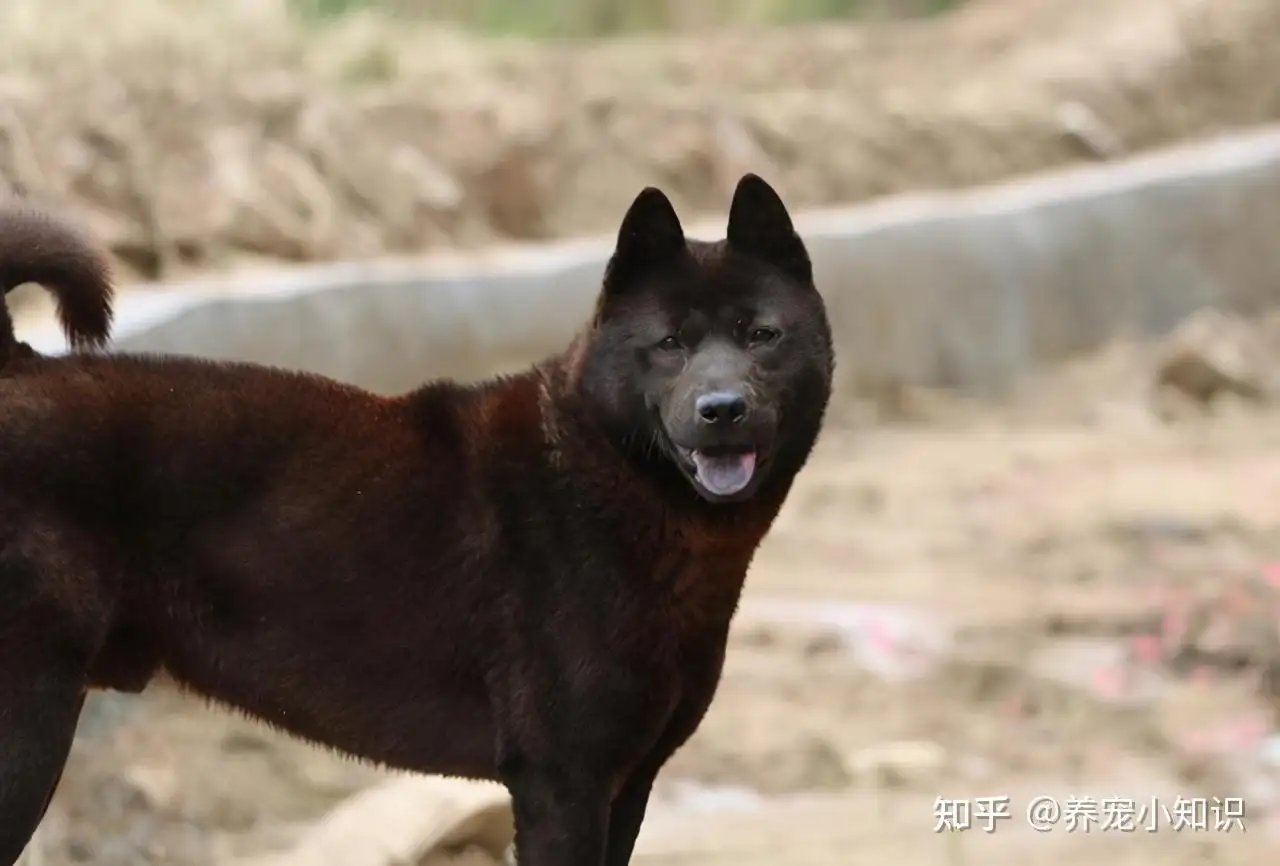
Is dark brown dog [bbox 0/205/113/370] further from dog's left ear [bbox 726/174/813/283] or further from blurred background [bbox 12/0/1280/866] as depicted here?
blurred background [bbox 12/0/1280/866]

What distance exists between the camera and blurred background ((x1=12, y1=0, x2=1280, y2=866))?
13.6 feet

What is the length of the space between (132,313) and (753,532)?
273cm

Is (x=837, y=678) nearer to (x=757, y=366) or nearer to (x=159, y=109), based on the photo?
(x=757, y=366)

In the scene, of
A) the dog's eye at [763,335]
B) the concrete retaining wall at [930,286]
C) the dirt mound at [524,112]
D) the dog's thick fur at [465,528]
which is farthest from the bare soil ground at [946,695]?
the dirt mound at [524,112]

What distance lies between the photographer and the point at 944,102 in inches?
446

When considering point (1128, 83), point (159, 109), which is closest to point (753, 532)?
point (159, 109)

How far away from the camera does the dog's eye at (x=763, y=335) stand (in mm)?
2635

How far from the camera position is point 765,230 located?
107 inches

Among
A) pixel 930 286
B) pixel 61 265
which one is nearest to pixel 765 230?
pixel 61 265

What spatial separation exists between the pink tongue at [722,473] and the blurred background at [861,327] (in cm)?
143

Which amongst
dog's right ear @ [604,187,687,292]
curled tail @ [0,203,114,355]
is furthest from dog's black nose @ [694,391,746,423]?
curled tail @ [0,203,114,355]

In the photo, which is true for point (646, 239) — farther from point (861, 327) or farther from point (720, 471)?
point (861, 327)

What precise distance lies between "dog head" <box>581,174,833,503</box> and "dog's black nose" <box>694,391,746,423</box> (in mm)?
37

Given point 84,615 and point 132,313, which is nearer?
point 84,615
